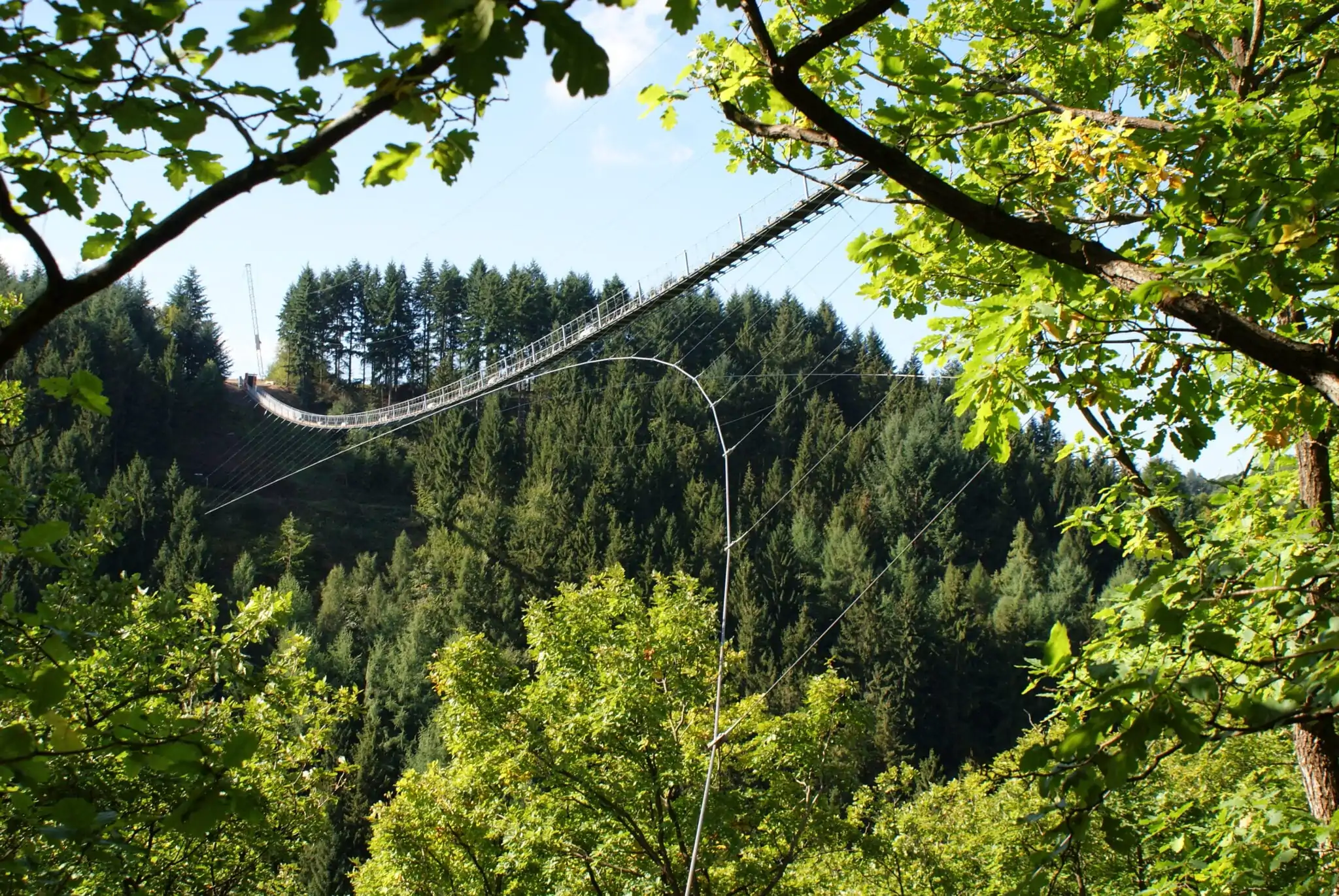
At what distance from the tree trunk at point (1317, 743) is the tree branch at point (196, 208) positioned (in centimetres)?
386

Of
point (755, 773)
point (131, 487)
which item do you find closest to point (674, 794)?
point (755, 773)

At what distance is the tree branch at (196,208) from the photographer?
1.39m

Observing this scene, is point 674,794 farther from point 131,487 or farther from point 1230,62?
point 131,487

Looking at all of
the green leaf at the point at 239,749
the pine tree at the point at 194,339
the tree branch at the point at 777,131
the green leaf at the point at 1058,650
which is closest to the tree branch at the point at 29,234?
the green leaf at the point at 239,749

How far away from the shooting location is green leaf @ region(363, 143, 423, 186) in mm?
1568

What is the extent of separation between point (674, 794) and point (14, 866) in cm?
1092

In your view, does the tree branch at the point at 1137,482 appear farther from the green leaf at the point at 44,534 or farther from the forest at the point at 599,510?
the forest at the point at 599,510

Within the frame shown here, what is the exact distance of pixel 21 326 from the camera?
4.54ft

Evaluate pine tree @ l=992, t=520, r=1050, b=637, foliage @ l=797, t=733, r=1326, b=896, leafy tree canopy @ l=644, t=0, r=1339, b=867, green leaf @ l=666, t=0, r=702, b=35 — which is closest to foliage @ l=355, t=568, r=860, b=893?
foliage @ l=797, t=733, r=1326, b=896

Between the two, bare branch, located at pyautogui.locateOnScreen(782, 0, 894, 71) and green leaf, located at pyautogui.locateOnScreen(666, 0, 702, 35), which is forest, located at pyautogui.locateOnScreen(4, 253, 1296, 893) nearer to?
bare branch, located at pyautogui.locateOnScreen(782, 0, 894, 71)

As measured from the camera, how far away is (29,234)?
145 centimetres

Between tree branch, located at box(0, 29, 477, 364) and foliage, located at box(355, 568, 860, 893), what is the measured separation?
984cm

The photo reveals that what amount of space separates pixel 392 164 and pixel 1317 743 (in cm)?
464

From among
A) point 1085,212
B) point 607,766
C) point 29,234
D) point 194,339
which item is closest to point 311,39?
point 29,234
